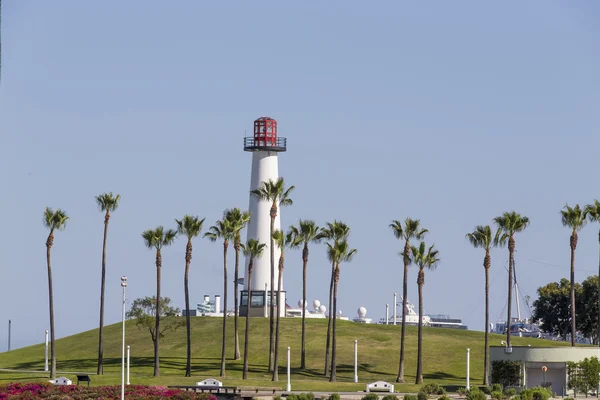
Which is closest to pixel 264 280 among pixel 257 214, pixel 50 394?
pixel 257 214

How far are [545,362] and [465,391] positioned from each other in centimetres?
1250

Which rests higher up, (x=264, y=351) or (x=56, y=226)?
(x=56, y=226)

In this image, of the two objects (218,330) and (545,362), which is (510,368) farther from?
(218,330)

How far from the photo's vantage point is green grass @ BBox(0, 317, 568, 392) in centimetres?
10475

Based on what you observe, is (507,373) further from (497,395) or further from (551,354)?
(497,395)

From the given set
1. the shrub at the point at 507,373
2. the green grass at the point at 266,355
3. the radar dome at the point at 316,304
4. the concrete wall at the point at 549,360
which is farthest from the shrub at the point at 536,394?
the radar dome at the point at 316,304

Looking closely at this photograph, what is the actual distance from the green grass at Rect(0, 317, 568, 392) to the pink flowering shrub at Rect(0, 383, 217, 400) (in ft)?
50.2

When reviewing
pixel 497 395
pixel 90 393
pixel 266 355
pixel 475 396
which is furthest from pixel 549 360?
pixel 90 393

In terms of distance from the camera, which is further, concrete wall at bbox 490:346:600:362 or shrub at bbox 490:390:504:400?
concrete wall at bbox 490:346:600:362

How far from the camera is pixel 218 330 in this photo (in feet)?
438

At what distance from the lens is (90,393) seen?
7719 cm

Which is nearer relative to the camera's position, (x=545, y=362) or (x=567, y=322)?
(x=545, y=362)

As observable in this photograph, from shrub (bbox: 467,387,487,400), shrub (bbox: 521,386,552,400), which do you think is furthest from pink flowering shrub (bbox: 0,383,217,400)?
shrub (bbox: 521,386,552,400)

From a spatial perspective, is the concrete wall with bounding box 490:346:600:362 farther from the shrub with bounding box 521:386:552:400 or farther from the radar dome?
the radar dome
